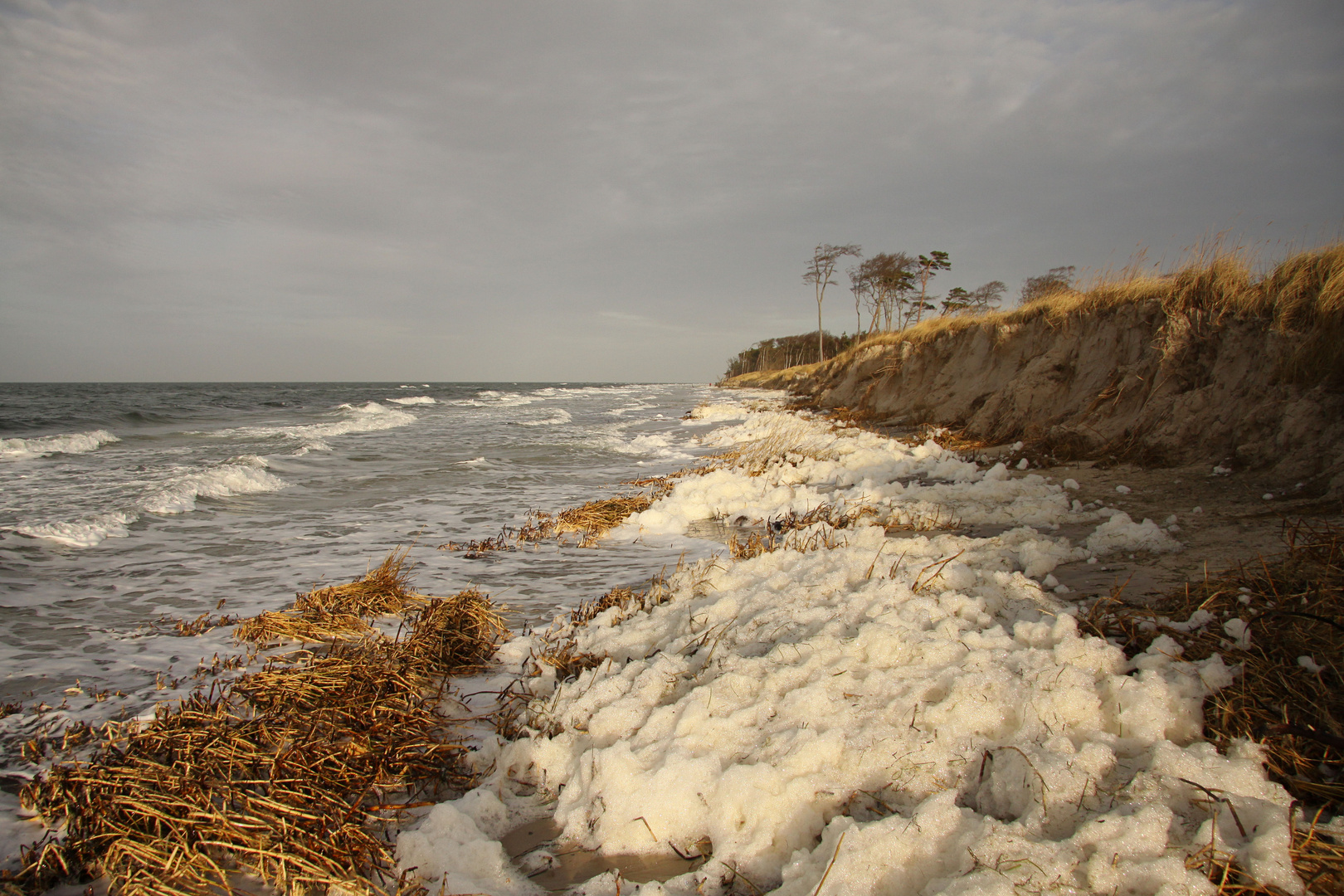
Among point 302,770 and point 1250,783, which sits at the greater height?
point 1250,783

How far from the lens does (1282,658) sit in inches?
85.3

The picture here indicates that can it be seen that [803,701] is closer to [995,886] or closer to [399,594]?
[995,886]

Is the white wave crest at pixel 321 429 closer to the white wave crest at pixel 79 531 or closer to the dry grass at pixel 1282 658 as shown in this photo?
the white wave crest at pixel 79 531

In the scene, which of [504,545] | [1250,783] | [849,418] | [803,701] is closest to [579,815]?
[803,701]

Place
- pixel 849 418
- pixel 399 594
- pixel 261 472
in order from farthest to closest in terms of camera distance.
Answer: pixel 849 418, pixel 261 472, pixel 399 594

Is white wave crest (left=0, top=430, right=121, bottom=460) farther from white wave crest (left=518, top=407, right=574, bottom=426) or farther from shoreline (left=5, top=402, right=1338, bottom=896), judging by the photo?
shoreline (left=5, top=402, right=1338, bottom=896)

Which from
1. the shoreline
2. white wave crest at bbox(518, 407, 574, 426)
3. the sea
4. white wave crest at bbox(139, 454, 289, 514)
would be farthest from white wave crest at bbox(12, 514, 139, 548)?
white wave crest at bbox(518, 407, 574, 426)

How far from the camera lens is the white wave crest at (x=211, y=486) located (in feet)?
24.8

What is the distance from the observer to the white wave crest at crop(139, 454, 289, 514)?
7564 mm

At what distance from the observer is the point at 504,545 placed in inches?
229

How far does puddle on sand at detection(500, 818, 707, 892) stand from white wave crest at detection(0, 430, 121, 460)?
18.3 m

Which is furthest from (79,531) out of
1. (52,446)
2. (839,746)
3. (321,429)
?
(321,429)

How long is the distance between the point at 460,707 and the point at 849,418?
14838 millimetres

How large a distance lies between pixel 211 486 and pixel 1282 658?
11.2 meters
